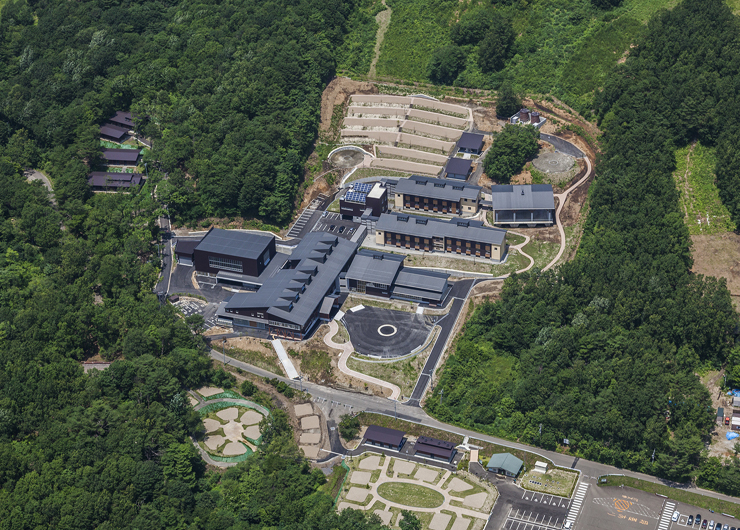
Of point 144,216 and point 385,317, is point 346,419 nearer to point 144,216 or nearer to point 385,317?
point 385,317

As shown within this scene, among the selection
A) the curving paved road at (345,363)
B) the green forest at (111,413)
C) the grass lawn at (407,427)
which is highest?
the curving paved road at (345,363)

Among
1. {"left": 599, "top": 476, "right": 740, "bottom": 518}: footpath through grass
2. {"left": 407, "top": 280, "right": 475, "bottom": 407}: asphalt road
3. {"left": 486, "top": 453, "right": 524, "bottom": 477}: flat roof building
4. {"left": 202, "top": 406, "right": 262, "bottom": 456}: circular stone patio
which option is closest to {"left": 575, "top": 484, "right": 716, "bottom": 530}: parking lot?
{"left": 599, "top": 476, "right": 740, "bottom": 518}: footpath through grass

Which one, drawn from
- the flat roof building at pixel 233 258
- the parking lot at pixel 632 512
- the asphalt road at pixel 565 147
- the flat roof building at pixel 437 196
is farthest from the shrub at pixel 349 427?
the asphalt road at pixel 565 147

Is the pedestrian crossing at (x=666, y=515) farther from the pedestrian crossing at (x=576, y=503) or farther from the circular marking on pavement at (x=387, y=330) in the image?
the circular marking on pavement at (x=387, y=330)

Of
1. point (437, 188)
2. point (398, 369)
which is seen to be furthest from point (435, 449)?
point (437, 188)

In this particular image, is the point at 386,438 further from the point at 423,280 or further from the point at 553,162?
the point at 553,162

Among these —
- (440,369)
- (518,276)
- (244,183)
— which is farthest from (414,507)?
(244,183)
